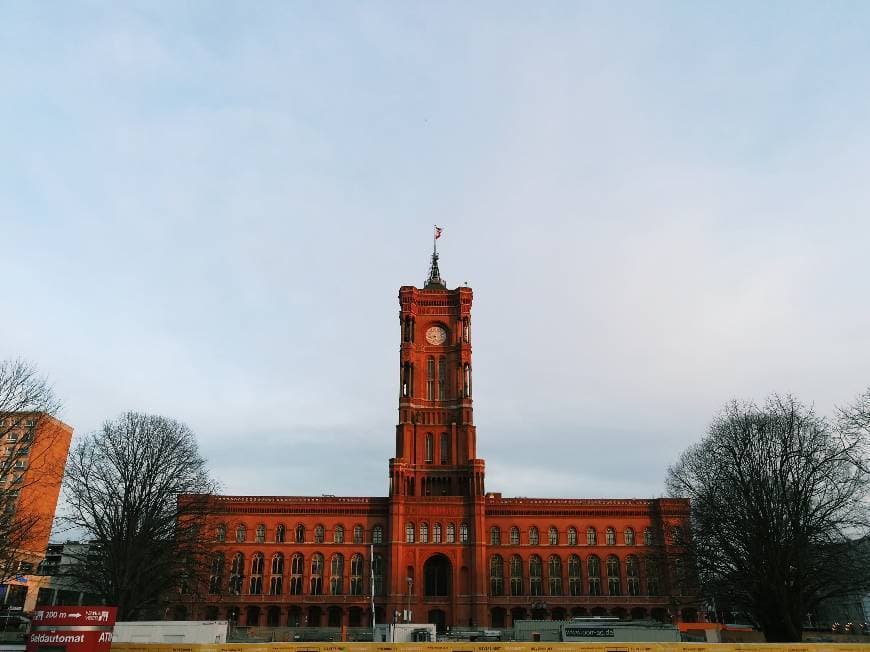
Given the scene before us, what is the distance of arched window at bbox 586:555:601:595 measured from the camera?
7906cm

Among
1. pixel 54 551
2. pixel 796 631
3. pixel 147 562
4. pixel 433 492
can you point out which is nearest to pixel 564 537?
pixel 433 492

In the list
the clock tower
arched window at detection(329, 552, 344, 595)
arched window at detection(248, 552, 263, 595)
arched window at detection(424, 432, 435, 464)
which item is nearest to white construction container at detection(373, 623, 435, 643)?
the clock tower

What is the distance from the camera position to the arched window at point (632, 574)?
259 feet

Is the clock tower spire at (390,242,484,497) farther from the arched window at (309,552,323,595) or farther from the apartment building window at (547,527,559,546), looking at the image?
the arched window at (309,552,323,595)

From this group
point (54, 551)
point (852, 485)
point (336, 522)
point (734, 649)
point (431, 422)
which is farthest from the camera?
point (54, 551)

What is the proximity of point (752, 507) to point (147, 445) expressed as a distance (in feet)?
138

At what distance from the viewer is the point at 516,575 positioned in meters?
79.6

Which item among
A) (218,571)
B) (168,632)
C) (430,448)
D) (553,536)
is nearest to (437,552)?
(430,448)

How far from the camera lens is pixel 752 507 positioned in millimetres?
41000

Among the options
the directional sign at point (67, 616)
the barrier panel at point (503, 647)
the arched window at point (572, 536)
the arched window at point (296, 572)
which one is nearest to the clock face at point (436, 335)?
the arched window at point (572, 536)

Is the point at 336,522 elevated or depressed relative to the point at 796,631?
elevated

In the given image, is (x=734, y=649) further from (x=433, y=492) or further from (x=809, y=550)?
(x=433, y=492)

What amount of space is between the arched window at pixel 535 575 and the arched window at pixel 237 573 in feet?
110

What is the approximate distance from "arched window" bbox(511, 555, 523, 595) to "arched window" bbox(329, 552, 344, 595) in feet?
65.7
